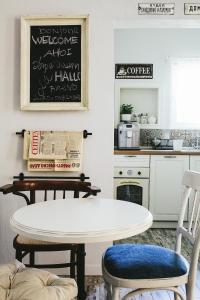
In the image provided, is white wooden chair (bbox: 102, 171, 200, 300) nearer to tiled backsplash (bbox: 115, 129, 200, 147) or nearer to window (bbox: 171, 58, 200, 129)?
tiled backsplash (bbox: 115, 129, 200, 147)

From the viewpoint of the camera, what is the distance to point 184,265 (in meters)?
1.61

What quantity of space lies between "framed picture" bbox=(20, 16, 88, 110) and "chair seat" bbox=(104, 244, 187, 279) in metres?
1.23

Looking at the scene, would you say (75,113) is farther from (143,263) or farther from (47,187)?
(143,263)

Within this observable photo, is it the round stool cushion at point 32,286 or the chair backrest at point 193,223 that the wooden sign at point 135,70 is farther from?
the round stool cushion at point 32,286

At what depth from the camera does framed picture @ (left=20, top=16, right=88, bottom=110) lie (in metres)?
2.53

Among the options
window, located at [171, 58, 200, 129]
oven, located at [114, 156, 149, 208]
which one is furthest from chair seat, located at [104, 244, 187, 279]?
window, located at [171, 58, 200, 129]

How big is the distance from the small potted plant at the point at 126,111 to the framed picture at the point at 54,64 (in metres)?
2.16

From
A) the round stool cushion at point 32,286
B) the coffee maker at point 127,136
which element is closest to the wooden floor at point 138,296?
the round stool cushion at point 32,286

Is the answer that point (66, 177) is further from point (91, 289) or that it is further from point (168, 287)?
point (168, 287)

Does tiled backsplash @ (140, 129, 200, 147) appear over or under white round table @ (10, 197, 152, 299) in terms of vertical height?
over

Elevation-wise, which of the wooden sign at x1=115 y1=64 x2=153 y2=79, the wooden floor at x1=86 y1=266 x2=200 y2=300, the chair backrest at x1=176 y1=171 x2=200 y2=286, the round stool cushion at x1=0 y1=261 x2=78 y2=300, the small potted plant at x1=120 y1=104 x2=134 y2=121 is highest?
the wooden sign at x1=115 y1=64 x2=153 y2=79

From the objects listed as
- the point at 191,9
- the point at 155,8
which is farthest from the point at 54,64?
the point at 191,9

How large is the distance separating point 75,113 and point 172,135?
250 cm

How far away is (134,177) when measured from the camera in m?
4.07
